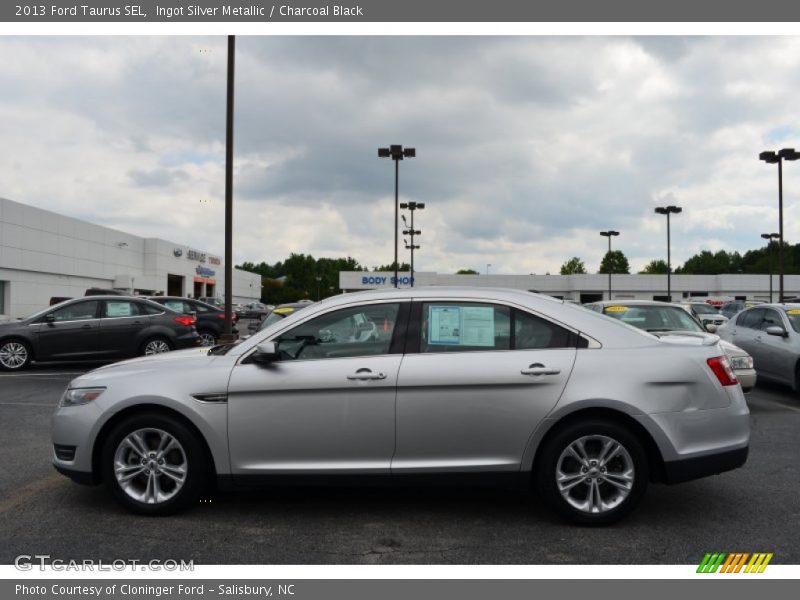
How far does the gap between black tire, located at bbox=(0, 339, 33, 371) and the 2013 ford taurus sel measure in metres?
10.4

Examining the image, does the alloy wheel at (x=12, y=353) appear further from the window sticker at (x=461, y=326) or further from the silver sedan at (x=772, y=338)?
the silver sedan at (x=772, y=338)

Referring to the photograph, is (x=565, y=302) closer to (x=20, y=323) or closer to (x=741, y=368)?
(x=741, y=368)

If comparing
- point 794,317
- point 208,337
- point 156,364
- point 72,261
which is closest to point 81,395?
point 156,364

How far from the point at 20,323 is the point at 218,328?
651cm

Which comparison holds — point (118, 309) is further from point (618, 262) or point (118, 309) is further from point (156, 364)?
point (618, 262)

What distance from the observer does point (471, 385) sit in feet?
14.5

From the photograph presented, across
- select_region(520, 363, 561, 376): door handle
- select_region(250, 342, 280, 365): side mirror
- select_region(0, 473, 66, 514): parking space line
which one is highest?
select_region(250, 342, 280, 365): side mirror

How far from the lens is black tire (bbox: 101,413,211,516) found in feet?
14.8

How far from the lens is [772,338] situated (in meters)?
11.1

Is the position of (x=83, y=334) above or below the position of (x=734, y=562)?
above

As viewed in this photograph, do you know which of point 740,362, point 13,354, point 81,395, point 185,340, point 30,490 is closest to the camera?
point 81,395

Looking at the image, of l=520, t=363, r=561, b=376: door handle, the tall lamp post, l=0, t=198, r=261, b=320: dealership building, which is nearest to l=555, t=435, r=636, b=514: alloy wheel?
l=520, t=363, r=561, b=376: door handle

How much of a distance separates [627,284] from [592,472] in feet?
267

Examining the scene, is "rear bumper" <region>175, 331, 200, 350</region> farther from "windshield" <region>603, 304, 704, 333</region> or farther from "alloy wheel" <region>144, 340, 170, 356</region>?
"windshield" <region>603, 304, 704, 333</region>
